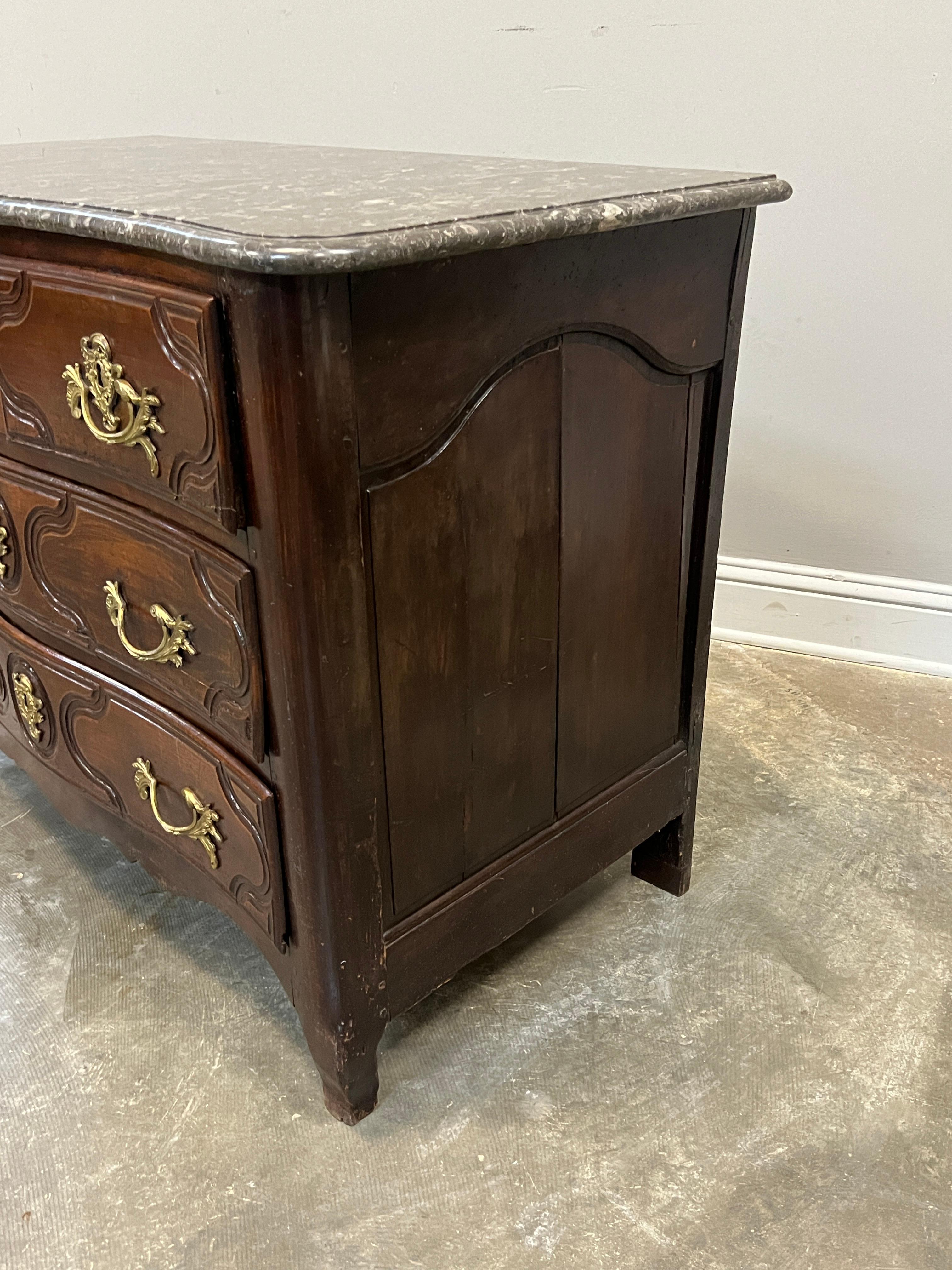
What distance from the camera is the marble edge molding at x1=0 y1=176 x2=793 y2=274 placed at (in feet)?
2.43

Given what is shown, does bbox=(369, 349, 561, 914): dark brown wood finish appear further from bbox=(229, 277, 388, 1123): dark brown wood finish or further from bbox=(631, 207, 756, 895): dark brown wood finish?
bbox=(631, 207, 756, 895): dark brown wood finish

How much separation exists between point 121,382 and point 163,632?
0.25 m

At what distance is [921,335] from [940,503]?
0.98 feet

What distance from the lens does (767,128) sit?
1802 mm

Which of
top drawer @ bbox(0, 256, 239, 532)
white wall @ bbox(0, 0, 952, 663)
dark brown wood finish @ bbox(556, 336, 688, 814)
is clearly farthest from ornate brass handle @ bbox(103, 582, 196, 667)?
white wall @ bbox(0, 0, 952, 663)

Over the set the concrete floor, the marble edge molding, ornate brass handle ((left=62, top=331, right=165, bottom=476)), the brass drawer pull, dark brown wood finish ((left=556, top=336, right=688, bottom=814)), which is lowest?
the concrete floor

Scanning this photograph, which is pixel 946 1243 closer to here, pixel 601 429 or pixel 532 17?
pixel 601 429

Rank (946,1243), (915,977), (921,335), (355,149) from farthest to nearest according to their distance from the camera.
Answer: (921,335)
(355,149)
(915,977)
(946,1243)

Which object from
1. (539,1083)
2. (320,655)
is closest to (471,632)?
(320,655)

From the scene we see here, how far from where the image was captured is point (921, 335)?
184 centimetres

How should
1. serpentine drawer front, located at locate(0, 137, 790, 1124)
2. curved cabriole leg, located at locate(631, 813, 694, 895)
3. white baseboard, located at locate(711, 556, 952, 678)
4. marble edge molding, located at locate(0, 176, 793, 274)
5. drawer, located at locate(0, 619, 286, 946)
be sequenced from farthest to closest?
1. white baseboard, located at locate(711, 556, 952, 678)
2. curved cabriole leg, located at locate(631, 813, 694, 895)
3. drawer, located at locate(0, 619, 286, 946)
4. serpentine drawer front, located at locate(0, 137, 790, 1124)
5. marble edge molding, located at locate(0, 176, 793, 274)

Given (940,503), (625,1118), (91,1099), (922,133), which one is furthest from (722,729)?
(91,1099)

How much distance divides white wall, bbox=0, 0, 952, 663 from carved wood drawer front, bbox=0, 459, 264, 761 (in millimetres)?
1213

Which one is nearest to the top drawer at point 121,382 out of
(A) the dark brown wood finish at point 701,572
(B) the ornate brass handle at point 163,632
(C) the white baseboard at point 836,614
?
(B) the ornate brass handle at point 163,632
